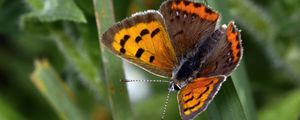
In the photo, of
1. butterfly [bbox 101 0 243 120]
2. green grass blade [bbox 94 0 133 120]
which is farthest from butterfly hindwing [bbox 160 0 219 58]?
green grass blade [bbox 94 0 133 120]

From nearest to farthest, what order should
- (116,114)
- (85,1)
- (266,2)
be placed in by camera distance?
(116,114), (85,1), (266,2)

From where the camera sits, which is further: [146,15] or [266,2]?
[266,2]

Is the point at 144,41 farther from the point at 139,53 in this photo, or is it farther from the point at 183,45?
the point at 183,45

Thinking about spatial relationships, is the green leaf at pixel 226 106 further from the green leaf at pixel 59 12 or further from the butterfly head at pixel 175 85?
the green leaf at pixel 59 12

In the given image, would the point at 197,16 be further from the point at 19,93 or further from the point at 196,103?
the point at 19,93

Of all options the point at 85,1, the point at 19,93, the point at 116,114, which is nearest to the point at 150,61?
the point at 116,114

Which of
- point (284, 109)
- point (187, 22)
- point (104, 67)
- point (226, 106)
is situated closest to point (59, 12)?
point (104, 67)

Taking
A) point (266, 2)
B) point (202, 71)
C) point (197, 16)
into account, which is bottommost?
point (202, 71)

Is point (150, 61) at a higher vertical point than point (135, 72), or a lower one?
lower

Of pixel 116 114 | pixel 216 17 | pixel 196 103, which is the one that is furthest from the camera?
pixel 116 114
